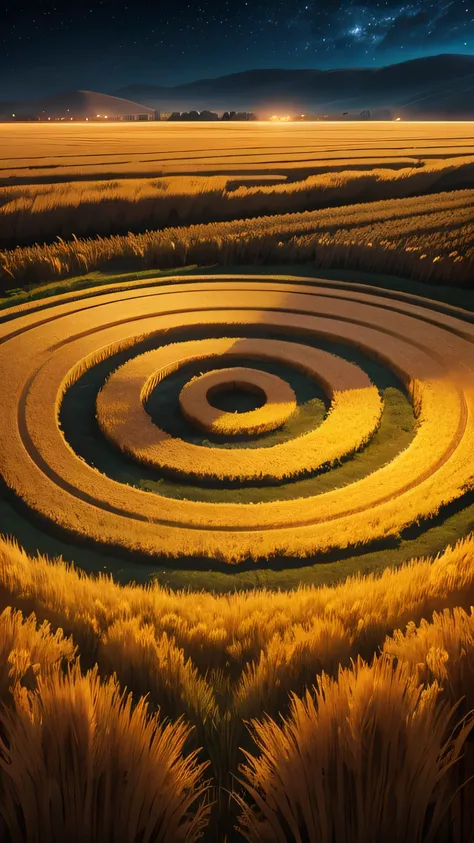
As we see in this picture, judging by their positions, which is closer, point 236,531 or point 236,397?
point 236,531

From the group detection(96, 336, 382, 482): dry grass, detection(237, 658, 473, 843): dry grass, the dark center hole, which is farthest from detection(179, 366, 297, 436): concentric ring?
detection(237, 658, 473, 843): dry grass

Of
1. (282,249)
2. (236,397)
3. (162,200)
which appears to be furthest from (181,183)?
(236,397)

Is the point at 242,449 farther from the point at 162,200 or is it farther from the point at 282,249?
the point at 162,200

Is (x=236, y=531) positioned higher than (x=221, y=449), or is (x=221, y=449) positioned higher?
(x=221, y=449)

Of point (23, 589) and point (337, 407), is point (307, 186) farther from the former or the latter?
point (23, 589)

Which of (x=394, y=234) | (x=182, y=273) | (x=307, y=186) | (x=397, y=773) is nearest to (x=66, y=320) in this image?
(x=182, y=273)

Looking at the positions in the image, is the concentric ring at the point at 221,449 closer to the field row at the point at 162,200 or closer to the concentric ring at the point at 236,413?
the concentric ring at the point at 236,413

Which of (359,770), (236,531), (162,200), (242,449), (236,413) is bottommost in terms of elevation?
(359,770)
